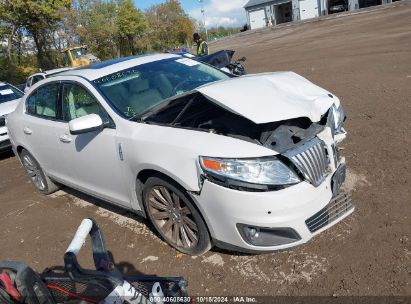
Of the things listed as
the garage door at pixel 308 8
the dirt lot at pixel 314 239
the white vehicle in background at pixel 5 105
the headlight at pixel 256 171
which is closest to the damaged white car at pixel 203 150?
the headlight at pixel 256 171

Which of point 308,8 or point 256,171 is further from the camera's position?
point 308,8

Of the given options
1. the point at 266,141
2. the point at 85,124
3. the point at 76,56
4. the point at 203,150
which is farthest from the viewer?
the point at 76,56

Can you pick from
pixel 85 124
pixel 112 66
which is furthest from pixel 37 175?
pixel 85 124

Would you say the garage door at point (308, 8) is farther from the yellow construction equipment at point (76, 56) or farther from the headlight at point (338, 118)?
the headlight at point (338, 118)

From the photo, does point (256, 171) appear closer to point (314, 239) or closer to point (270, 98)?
point (270, 98)

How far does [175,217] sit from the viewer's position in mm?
3463

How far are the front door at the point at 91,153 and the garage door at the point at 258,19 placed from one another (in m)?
58.8

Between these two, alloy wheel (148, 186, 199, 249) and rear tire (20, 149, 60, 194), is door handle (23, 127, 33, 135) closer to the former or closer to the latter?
rear tire (20, 149, 60, 194)

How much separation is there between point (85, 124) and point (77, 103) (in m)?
0.84

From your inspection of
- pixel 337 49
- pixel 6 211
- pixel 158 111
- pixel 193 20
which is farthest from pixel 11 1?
pixel 193 20

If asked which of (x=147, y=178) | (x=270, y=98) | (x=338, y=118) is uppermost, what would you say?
(x=270, y=98)

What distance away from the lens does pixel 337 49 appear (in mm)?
15461

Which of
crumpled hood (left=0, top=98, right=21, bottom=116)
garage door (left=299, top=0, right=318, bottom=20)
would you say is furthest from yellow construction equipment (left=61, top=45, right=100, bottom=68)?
garage door (left=299, top=0, right=318, bottom=20)

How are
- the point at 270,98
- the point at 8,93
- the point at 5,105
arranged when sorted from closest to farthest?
1. the point at 270,98
2. the point at 5,105
3. the point at 8,93
